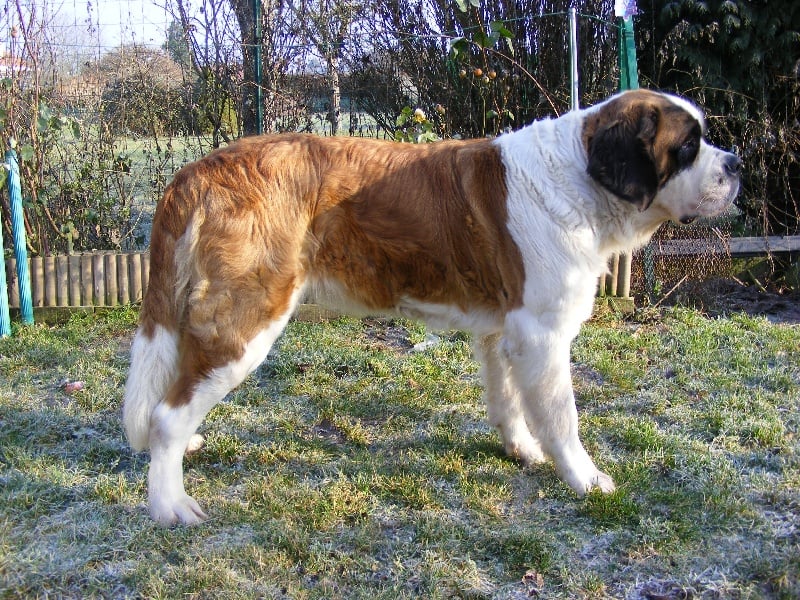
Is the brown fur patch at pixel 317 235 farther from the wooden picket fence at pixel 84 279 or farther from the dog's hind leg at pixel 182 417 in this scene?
the wooden picket fence at pixel 84 279

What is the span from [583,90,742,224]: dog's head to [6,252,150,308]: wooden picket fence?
4.12 m

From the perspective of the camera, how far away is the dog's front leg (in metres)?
3.12

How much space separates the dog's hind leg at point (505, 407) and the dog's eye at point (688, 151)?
119cm

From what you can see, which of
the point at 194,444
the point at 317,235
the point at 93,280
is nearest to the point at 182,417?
the point at 194,444

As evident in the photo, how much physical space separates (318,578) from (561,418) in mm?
1278

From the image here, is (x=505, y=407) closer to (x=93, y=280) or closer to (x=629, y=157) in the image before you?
(x=629, y=157)

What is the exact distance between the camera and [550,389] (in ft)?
10.4

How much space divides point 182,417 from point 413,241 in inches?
49.6

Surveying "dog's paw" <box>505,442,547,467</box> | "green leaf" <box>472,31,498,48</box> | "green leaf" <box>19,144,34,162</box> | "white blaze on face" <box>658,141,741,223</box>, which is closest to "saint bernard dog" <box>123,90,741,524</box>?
"white blaze on face" <box>658,141,741,223</box>

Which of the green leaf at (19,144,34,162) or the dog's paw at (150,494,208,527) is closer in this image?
the dog's paw at (150,494,208,527)

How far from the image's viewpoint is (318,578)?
2.62m

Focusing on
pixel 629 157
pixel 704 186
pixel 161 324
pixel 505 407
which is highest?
pixel 629 157

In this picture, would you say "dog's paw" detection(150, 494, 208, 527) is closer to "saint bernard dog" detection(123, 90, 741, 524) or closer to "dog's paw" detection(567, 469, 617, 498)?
"saint bernard dog" detection(123, 90, 741, 524)

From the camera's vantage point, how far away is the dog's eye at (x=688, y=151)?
10.2ft
